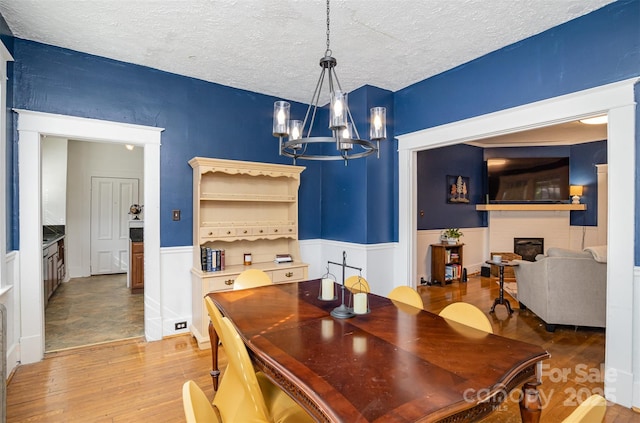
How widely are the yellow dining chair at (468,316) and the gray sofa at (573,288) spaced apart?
243 cm

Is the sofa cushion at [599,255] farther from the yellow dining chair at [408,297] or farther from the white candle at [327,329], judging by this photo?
the white candle at [327,329]

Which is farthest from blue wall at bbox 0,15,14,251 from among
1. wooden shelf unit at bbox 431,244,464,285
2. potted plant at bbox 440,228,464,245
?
potted plant at bbox 440,228,464,245

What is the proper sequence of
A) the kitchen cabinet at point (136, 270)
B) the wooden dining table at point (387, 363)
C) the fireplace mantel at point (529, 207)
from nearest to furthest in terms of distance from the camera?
the wooden dining table at point (387, 363) < the kitchen cabinet at point (136, 270) < the fireplace mantel at point (529, 207)

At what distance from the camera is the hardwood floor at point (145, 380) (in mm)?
2264

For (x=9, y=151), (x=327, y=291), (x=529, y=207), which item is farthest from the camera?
(x=529, y=207)

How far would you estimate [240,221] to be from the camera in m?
4.02

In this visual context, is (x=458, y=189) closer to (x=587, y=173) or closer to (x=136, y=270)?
(x=587, y=173)

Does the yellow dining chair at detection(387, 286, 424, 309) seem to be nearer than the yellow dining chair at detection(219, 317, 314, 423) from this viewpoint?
No

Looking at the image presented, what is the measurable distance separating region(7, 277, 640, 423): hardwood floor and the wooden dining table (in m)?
0.19

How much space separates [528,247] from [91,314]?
26.0 ft

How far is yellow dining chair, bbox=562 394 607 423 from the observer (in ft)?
2.92

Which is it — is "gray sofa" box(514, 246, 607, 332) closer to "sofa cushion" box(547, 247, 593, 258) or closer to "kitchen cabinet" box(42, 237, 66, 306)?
"sofa cushion" box(547, 247, 593, 258)

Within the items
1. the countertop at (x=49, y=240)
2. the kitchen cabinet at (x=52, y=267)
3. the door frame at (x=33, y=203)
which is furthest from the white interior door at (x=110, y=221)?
the door frame at (x=33, y=203)

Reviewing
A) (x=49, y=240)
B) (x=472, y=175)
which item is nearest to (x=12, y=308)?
(x=49, y=240)
